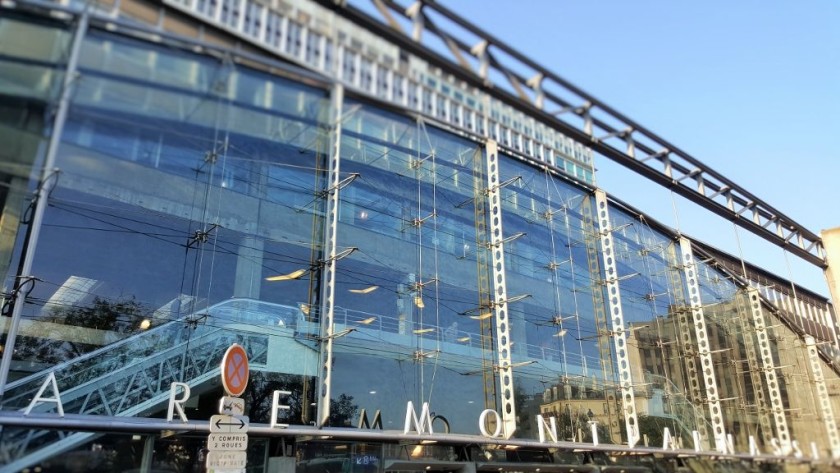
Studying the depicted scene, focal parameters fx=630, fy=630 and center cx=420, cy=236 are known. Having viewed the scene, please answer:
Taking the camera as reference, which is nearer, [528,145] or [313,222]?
[313,222]

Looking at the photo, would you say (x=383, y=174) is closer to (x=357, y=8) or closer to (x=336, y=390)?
(x=357, y=8)

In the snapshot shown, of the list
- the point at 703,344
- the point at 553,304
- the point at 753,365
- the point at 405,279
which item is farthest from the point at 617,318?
the point at 753,365

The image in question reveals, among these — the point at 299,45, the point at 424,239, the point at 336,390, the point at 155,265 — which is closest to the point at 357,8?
the point at 299,45

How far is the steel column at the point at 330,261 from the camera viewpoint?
12375 millimetres

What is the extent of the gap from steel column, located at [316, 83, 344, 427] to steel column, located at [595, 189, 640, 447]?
33.4ft

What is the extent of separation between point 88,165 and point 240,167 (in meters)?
3.00

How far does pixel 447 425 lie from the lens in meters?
14.1

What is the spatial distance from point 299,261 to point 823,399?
26027mm

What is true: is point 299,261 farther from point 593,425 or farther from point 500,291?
point 593,425

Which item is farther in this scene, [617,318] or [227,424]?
[617,318]

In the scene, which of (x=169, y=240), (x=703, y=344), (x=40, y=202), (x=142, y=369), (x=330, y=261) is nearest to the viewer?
(x=40, y=202)

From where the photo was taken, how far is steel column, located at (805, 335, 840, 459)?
1038 inches

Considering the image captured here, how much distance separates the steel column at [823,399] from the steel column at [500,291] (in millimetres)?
17970

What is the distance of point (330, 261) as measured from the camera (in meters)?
13.3
